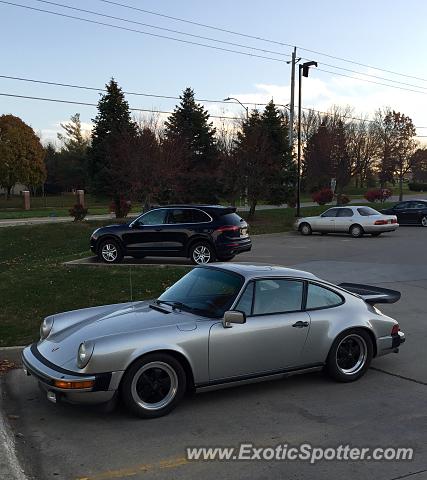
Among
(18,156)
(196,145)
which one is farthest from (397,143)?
(18,156)

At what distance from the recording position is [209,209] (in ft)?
48.1

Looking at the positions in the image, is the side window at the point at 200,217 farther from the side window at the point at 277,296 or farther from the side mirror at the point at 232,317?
the side mirror at the point at 232,317

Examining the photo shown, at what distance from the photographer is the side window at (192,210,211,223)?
1455cm

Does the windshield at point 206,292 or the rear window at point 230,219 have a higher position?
the rear window at point 230,219

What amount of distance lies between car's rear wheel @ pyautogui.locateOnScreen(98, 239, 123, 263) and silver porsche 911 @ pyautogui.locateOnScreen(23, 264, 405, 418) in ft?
28.6

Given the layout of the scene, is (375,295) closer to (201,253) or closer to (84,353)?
(84,353)

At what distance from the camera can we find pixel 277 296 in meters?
5.78

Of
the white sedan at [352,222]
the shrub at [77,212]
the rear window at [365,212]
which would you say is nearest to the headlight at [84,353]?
the white sedan at [352,222]

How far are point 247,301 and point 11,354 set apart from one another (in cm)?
340

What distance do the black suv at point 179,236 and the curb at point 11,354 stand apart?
7.53 m

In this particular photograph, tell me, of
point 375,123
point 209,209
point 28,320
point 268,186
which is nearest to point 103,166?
point 268,186

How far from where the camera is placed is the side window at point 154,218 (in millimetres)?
14883

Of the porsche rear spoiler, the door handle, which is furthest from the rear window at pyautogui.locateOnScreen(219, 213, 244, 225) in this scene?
the door handle

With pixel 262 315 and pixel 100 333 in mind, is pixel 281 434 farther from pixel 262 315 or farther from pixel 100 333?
pixel 100 333
